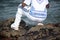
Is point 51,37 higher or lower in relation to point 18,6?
lower

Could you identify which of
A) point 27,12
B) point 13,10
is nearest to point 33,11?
point 27,12

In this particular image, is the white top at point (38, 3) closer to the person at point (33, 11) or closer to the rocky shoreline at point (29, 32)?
the person at point (33, 11)

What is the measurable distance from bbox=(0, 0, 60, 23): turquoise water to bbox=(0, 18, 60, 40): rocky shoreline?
0.14 feet

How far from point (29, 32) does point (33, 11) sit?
0.20 metres

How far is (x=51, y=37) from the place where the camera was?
9.93 ft

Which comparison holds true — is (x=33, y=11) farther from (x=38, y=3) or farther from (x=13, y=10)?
(x=13, y=10)

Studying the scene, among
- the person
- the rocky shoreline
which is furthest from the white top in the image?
the rocky shoreline

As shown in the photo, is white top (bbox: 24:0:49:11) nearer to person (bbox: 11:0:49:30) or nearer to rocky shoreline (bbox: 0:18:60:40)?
person (bbox: 11:0:49:30)

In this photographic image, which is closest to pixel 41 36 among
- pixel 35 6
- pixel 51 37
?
pixel 51 37

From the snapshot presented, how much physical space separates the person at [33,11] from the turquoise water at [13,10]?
0.05 metres

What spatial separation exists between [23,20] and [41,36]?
23 centimetres

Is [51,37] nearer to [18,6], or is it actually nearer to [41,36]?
[41,36]

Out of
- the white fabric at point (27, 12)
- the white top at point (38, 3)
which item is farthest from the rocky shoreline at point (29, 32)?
the white top at point (38, 3)

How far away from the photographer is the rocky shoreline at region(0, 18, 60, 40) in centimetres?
303
